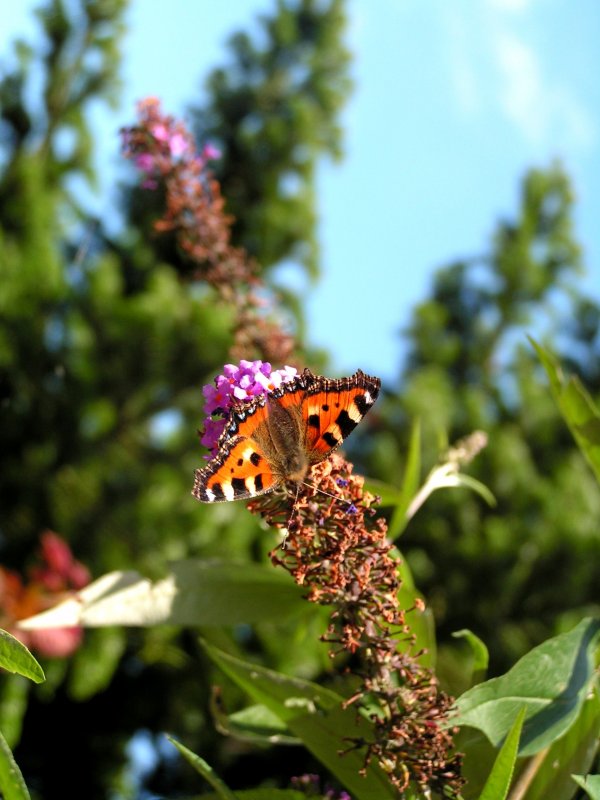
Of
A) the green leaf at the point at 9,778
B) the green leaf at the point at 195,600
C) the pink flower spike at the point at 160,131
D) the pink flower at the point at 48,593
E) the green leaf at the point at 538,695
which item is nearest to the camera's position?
the green leaf at the point at 9,778

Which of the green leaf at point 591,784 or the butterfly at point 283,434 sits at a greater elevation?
the butterfly at point 283,434

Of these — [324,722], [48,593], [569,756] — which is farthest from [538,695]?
[48,593]

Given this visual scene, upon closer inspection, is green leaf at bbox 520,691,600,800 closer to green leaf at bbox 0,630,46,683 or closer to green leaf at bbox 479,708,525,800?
green leaf at bbox 479,708,525,800

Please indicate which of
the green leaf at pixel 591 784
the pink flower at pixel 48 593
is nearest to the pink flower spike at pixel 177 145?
the green leaf at pixel 591 784

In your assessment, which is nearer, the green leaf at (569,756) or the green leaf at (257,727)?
the green leaf at (569,756)

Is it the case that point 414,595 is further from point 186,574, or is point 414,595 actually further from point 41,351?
point 41,351

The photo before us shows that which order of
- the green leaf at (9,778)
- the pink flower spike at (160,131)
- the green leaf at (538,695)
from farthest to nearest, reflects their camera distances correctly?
the pink flower spike at (160,131), the green leaf at (538,695), the green leaf at (9,778)

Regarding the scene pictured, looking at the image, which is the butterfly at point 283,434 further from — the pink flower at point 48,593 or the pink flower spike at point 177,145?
the pink flower at point 48,593
